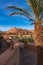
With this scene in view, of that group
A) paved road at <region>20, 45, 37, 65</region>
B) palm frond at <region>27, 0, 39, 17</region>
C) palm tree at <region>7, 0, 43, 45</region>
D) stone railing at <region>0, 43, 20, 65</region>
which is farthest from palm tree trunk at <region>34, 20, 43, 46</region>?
paved road at <region>20, 45, 37, 65</region>

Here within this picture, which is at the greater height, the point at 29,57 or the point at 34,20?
the point at 34,20

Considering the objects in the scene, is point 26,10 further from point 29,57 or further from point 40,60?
point 29,57

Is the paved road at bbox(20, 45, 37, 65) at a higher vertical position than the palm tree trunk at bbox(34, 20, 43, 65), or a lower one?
lower

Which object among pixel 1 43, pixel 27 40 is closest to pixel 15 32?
pixel 27 40

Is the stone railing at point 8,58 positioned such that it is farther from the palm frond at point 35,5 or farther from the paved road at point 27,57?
the paved road at point 27,57

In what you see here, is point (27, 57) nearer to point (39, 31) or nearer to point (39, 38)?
point (39, 38)

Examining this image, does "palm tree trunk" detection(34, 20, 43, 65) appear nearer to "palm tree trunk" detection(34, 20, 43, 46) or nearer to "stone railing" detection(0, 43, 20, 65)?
"palm tree trunk" detection(34, 20, 43, 46)

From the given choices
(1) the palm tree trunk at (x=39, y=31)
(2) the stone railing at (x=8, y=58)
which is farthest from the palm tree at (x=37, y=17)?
(2) the stone railing at (x=8, y=58)

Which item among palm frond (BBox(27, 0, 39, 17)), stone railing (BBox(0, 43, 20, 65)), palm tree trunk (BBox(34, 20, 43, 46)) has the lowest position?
stone railing (BBox(0, 43, 20, 65))

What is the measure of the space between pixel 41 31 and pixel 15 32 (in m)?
28.7

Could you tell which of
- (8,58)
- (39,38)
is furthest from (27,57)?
(8,58)

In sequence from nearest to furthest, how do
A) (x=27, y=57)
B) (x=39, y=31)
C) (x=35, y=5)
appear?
(x=39, y=31), (x=35, y=5), (x=27, y=57)

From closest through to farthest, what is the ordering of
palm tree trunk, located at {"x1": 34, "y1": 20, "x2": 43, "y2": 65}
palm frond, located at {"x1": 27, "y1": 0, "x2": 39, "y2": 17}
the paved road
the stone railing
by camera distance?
1. the stone railing
2. palm tree trunk, located at {"x1": 34, "y1": 20, "x2": 43, "y2": 65}
3. palm frond, located at {"x1": 27, "y1": 0, "x2": 39, "y2": 17}
4. the paved road

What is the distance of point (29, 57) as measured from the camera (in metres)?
16.3
